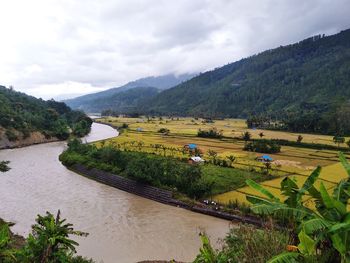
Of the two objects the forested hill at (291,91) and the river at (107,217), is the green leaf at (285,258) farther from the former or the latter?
the forested hill at (291,91)

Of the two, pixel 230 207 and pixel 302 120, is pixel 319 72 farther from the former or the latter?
pixel 230 207

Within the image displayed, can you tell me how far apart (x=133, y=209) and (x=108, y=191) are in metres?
7.52

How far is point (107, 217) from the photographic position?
94.8 feet

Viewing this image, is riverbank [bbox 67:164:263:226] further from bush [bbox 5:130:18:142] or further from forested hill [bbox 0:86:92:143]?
forested hill [bbox 0:86:92:143]

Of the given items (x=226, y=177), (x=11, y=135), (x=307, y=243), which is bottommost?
(x=226, y=177)

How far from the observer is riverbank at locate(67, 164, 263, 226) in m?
27.7

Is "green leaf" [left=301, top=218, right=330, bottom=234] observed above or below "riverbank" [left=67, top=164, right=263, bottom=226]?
above

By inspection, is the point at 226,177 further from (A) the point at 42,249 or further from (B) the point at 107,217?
(A) the point at 42,249

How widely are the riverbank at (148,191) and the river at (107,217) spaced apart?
612 millimetres

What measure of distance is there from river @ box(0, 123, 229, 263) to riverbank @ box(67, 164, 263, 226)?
612mm

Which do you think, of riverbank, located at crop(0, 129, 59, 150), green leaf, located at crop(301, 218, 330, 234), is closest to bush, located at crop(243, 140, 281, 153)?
riverbank, located at crop(0, 129, 59, 150)

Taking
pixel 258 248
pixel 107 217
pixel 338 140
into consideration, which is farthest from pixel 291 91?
pixel 258 248

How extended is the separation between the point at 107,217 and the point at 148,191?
716 centimetres

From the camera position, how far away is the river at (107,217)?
22625 mm
